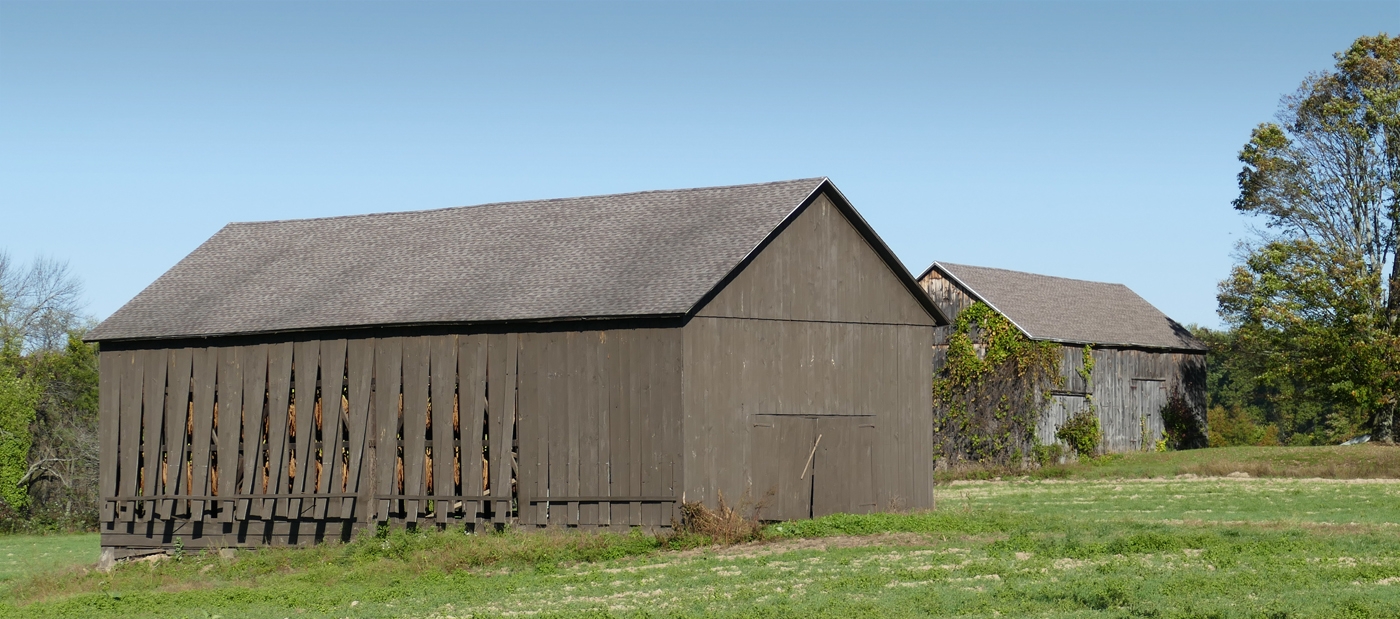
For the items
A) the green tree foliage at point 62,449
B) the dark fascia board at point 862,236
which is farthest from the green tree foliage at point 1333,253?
the green tree foliage at point 62,449

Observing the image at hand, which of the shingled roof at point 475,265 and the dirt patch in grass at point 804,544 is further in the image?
the shingled roof at point 475,265

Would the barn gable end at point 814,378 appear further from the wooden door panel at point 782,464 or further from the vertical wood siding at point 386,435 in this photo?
the vertical wood siding at point 386,435

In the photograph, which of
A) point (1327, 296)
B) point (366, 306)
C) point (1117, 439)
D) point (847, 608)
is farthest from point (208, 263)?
point (1327, 296)

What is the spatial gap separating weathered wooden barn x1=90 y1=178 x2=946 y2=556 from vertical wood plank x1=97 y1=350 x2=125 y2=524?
0.22 feet

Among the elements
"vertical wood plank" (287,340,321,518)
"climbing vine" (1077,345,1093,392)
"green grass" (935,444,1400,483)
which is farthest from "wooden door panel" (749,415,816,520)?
"climbing vine" (1077,345,1093,392)

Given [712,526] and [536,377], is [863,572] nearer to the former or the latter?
[712,526]

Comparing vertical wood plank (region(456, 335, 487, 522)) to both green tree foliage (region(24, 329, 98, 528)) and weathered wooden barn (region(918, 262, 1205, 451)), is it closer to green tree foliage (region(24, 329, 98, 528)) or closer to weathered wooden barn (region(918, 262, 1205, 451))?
weathered wooden barn (region(918, 262, 1205, 451))

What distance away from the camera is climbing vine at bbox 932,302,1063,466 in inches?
1896

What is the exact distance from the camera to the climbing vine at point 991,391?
48156mm

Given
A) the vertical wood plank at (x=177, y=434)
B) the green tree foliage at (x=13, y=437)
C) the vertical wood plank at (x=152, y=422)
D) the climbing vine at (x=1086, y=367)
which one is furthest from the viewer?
the green tree foliage at (x=13, y=437)

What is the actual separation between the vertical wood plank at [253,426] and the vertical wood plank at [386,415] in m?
3.00

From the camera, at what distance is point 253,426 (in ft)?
103

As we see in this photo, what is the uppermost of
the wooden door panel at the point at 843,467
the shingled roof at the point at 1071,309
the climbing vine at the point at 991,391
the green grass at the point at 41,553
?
the shingled roof at the point at 1071,309

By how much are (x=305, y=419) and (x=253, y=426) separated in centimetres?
139
